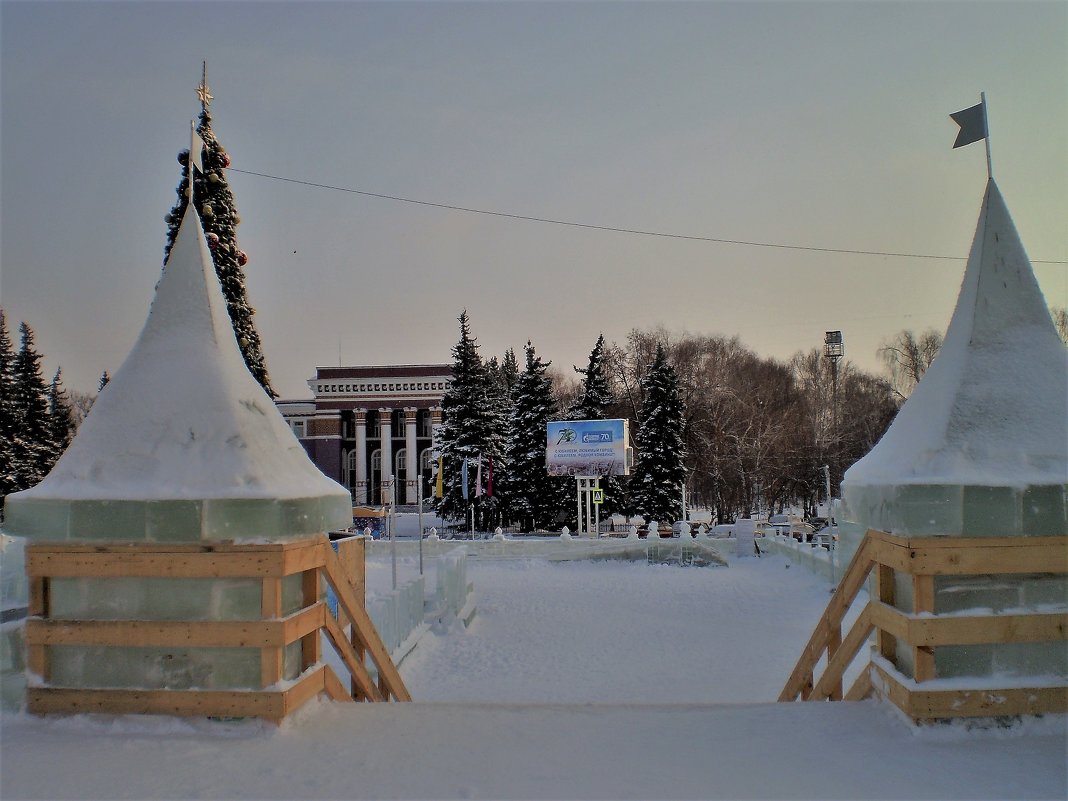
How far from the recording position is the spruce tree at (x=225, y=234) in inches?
887

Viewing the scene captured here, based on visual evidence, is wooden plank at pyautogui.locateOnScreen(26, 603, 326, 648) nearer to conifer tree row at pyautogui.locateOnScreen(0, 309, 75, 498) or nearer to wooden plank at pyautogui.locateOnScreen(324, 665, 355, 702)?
wooden plank at pyautogui.locateOnScreen(324, 665, 355, 702)

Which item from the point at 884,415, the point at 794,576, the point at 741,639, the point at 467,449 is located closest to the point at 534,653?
the point at 741,639

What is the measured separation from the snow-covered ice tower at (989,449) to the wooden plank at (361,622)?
2953mm

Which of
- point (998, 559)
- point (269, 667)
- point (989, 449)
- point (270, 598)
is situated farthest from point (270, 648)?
point (989, 449)

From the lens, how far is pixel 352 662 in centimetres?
469

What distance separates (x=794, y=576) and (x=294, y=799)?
65.9 ft

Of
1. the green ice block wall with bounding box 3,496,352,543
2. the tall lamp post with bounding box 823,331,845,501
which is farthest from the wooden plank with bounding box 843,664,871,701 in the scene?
the tall lamp post with bounding box 823,331,845,501

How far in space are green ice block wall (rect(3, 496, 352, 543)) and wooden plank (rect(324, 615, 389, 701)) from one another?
813 millimetres

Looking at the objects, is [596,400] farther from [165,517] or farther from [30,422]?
[165,517]

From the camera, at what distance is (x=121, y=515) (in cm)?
376

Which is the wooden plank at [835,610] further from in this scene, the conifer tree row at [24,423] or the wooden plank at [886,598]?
the conifer tree row at [24,423]

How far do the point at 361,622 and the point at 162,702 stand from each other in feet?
4.14

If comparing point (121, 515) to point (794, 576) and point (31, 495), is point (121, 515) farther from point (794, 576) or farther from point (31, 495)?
point (794, 576)

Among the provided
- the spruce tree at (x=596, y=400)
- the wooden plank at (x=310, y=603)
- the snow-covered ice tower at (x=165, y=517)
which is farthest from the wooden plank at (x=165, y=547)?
the spruce tree at (x=596, y=400)
